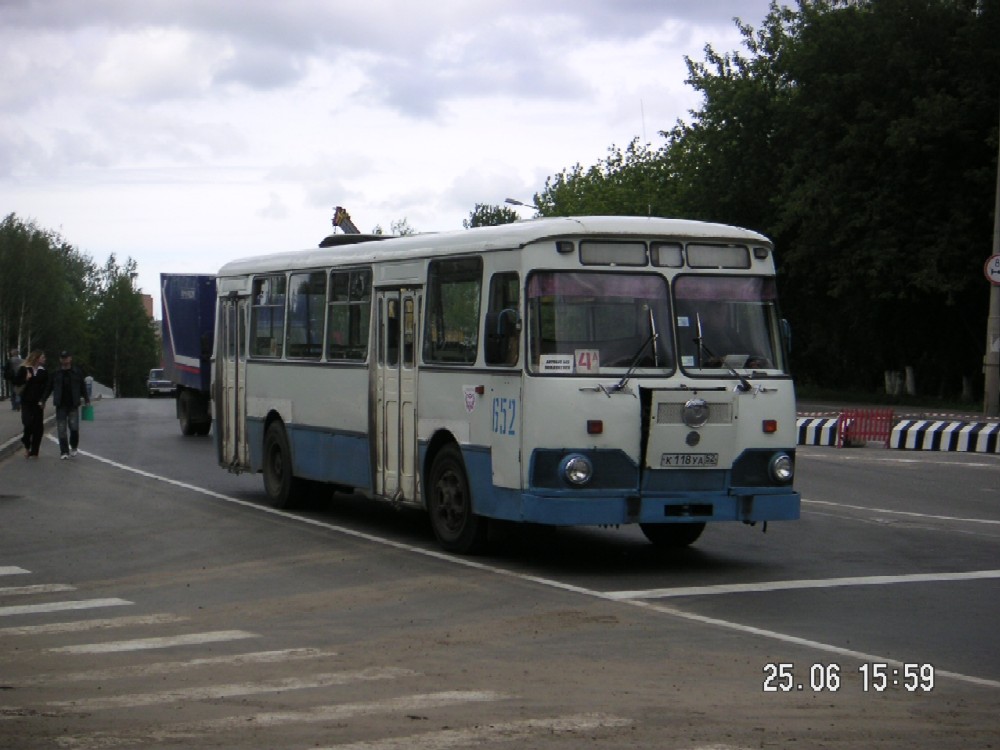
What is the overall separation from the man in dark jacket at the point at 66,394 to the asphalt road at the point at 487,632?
9.01m

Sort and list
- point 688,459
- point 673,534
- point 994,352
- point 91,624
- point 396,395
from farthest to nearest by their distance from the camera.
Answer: point 994,352 → point 396,395 → point 673,534 → point 688,459 → point 91,624

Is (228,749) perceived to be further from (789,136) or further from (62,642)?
(789,136)

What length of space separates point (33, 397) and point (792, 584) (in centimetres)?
1793

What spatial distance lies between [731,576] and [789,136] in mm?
45976

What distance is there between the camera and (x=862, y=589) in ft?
41.2

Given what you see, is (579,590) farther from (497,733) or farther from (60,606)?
(497,733)

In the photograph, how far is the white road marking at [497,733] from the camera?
23.7 feet

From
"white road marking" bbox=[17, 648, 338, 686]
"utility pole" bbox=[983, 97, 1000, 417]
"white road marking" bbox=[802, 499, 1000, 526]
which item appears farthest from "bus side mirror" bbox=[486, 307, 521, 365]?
"utility pole" bbox=[983, 97, 1000, 417]

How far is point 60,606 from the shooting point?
11.8 metres

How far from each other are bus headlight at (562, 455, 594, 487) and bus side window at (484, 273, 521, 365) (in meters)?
0.92

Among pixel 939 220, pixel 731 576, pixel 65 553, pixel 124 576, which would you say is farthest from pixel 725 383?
pixel 939 220

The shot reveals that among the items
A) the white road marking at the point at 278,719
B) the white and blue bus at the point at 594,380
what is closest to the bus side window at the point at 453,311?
the white and blue bus at the point at 594,380

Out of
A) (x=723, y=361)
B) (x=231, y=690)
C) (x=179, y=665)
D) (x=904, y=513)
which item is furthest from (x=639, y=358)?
(x=904, y=513)

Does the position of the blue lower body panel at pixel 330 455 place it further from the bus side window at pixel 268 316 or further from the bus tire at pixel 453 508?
the bus tire at pixel 453 508
